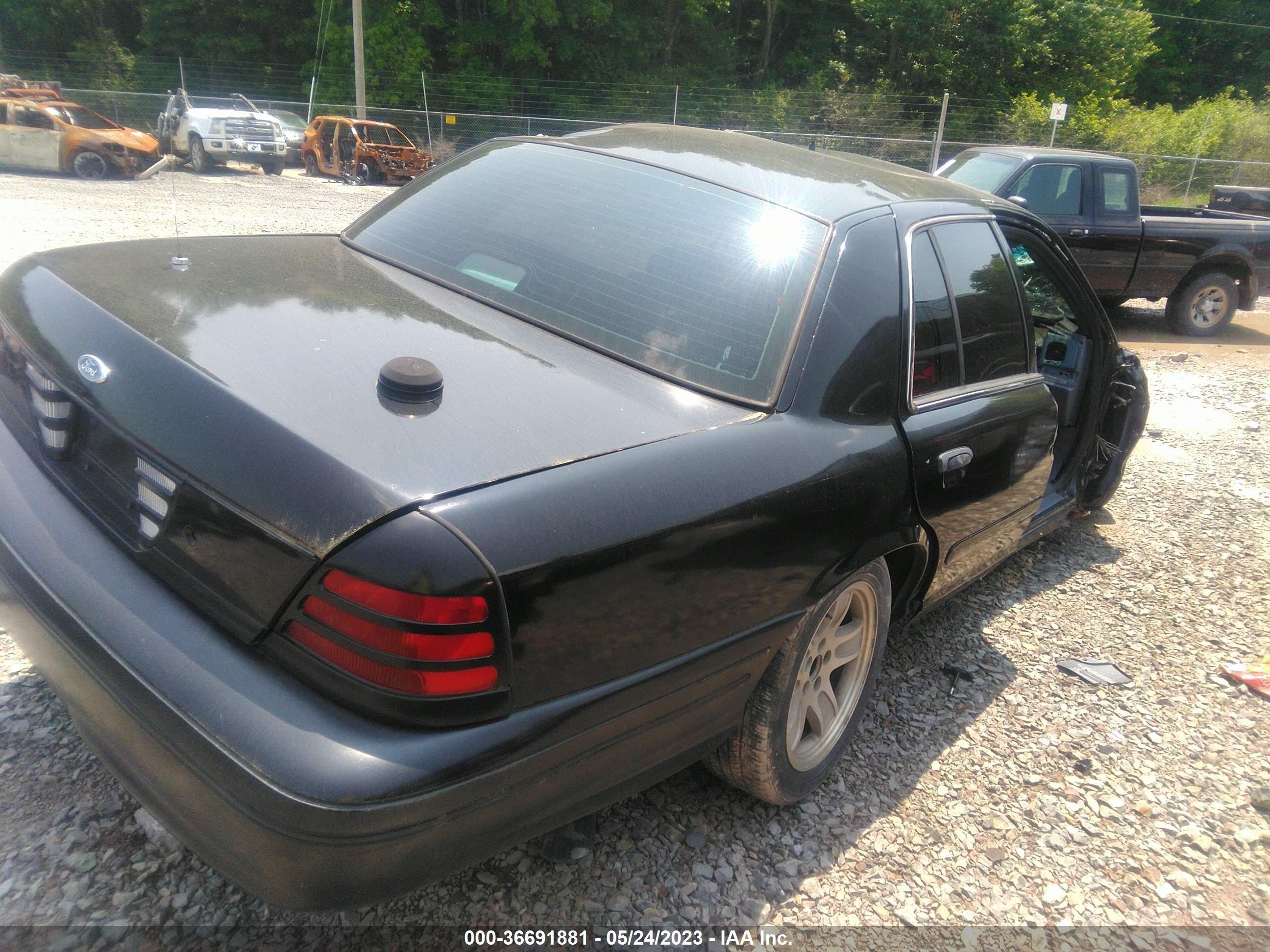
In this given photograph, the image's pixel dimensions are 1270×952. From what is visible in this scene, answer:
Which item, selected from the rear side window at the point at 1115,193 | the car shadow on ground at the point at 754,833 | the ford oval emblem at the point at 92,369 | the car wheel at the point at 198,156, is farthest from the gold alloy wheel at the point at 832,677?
the car wheel at the point at 198,156

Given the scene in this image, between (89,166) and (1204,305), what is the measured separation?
18.0 metres

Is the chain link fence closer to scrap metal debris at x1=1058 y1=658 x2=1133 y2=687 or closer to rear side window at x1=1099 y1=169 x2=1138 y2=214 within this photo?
rear side window at x1=1099 y1=169 x2=1138 y2=214

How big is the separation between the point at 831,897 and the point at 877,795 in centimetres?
47

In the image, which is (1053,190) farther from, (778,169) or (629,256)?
(629,256)

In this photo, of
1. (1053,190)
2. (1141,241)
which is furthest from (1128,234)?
(1053,190)

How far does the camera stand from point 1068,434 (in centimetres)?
418

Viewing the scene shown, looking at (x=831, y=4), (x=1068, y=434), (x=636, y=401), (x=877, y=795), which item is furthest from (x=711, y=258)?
(x=831, y=4)

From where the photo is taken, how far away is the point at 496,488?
1.64m

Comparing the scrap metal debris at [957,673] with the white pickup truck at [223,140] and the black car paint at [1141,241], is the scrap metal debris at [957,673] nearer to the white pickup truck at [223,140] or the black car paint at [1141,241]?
the black car paint at [1141,241]

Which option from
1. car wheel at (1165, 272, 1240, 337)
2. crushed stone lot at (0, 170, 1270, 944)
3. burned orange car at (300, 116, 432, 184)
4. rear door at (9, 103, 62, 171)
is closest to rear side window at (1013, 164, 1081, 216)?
car wheel at (1165, 272, 1240, 337)

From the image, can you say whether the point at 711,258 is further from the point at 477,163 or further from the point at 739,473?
the point at 477,163

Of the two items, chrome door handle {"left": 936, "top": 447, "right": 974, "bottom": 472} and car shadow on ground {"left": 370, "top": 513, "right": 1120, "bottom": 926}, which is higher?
chrome door handle {"left": 936, "top": 447, "right": 974, "bottom": 472}

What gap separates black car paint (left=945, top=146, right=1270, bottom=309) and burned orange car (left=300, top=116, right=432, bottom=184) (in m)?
14.1

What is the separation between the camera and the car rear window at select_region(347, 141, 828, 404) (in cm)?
228
